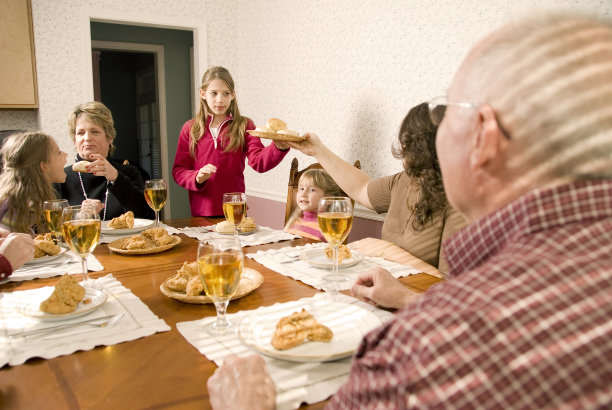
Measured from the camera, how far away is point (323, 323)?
3.05ft

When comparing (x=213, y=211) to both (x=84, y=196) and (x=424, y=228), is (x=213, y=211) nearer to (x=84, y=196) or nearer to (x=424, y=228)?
(x=84, y=196)

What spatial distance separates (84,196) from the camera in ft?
8.55

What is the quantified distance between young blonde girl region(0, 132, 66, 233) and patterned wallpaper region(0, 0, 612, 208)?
1747 mm

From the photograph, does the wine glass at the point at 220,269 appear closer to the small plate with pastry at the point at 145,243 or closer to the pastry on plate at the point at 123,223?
the small plate with pastry at the point at 145,243

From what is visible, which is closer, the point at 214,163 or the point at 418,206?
the point at 418,206

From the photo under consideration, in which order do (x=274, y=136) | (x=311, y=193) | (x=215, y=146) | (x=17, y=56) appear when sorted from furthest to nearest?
(x=17, y=56)
(x=215, y=146)
(x=311, y=193)
(x=274, y=136)

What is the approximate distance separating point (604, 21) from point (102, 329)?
99cm

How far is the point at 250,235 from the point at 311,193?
79cm

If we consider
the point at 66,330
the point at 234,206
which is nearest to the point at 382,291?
the point at 66,330

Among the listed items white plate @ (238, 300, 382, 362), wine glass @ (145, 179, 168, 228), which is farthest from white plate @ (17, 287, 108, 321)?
wine glass @ (145, 179, 168, 228)

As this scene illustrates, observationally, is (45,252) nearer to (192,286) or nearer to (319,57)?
(192,286)

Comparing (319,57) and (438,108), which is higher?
(319,57)

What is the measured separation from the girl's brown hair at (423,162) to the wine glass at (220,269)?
3.49ft

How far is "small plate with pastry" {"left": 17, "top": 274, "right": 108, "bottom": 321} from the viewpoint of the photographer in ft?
3.17
